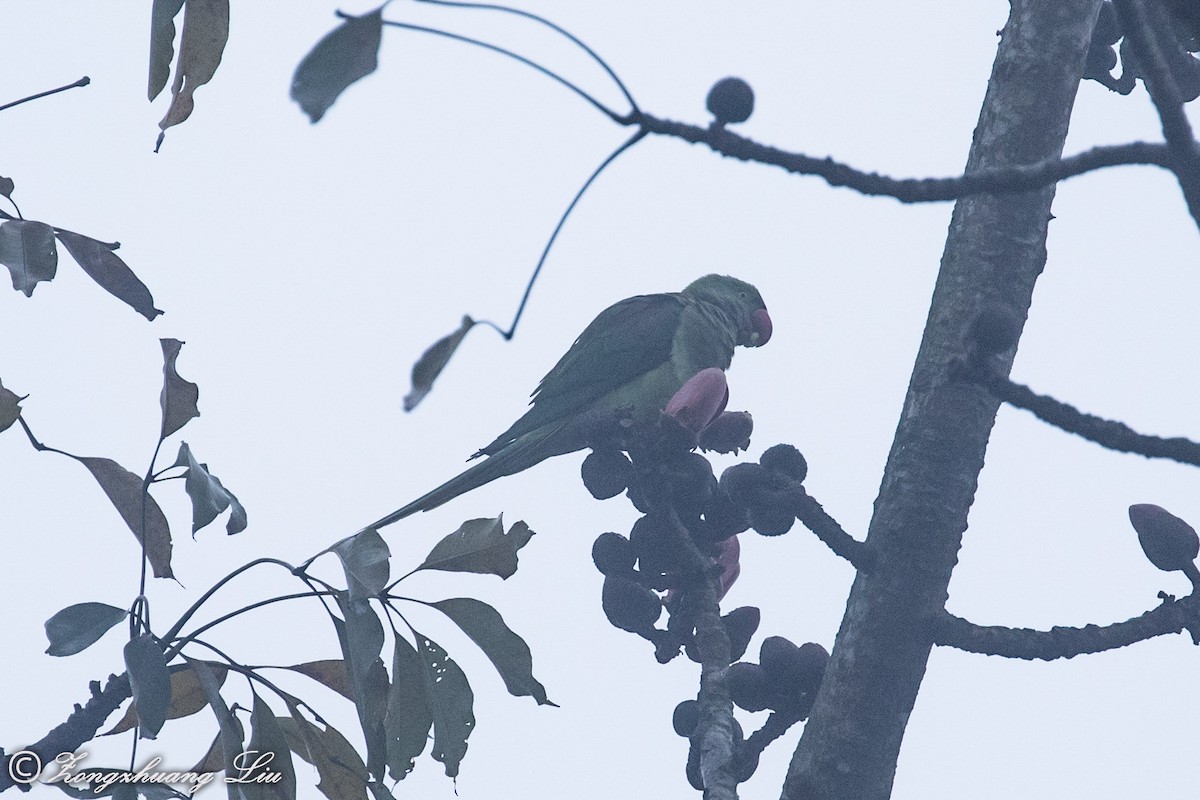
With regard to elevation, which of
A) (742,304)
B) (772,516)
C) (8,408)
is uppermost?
(742,304)

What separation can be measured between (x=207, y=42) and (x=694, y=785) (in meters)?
2.06

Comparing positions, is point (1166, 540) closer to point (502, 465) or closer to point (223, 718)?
point (223, 718)

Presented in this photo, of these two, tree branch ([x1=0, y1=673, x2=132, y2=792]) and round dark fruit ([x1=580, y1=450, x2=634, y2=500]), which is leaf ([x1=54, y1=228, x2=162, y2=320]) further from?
round dark fruit ([x1=580, y1=450, x2=634, y2=500])

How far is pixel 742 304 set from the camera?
734 centimetres

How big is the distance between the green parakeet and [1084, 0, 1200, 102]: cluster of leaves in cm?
294

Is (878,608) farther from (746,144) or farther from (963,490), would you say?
(746,144)

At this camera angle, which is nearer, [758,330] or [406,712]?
[406,712]

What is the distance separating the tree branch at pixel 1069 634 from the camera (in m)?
→ 2.54

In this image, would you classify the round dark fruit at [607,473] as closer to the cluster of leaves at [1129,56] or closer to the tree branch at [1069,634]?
the tree branch at [1069,634]

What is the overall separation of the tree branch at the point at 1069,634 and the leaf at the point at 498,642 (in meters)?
0.93

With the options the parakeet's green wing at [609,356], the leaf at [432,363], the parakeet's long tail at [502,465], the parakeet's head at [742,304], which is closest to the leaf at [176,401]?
the leaf at [432,363]

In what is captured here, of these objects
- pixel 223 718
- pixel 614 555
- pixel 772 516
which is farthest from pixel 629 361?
pixel 223 718

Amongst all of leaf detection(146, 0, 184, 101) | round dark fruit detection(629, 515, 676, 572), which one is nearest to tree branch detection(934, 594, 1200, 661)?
round dark fruit detection(629, 515, 676, 572)

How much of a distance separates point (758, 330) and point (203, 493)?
16.1 feet
